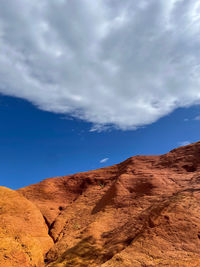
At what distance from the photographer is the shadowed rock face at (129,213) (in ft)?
19.2

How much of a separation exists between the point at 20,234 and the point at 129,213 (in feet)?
17.3

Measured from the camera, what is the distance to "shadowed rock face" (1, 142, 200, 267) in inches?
230

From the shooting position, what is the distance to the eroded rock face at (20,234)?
7121 mm

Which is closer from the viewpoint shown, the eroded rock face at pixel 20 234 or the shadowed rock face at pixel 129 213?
the shadowed rock face at pixel 129 213

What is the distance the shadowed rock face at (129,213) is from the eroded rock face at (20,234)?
553mm

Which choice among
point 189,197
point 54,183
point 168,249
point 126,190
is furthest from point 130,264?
point 54,183

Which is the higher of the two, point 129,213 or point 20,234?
point 20,234

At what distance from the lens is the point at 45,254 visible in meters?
8.24

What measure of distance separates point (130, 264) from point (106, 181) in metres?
10.6

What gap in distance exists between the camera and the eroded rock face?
712cm

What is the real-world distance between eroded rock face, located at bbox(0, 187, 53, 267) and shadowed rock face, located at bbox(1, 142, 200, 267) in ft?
1.81

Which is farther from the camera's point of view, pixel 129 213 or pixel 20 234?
pixel 129 213

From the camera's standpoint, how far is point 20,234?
8.38 metres

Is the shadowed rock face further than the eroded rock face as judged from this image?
No
